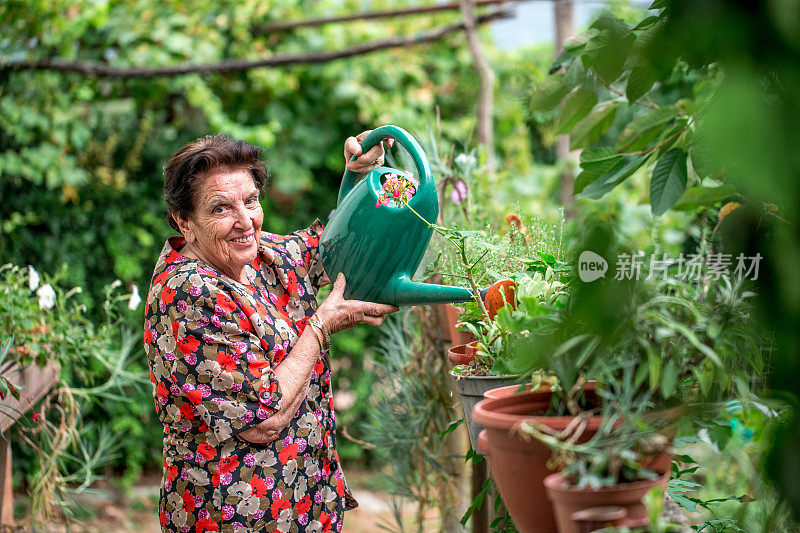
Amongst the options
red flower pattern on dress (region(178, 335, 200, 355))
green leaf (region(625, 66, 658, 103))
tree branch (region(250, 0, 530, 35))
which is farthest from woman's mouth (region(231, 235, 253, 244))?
tree branch (region(250, 0, 530, 35))

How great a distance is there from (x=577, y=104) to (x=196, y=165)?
0.73 meters

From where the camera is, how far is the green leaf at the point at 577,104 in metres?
1.28

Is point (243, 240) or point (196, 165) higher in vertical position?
point (196, 165)

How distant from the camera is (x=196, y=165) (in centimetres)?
142

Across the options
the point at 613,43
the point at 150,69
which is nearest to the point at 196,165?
the point at 613,43

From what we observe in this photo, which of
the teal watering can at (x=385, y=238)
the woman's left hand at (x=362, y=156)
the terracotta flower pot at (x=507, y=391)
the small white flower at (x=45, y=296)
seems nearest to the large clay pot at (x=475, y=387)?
the terracotta flower pot at (x=507, y=391)

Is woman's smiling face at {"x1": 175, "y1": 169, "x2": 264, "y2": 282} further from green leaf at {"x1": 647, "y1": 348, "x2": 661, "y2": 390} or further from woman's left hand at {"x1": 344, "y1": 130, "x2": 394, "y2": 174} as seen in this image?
green leaf at {"x1": 647, "y1": 348, "x2": 661, "y2": 390}

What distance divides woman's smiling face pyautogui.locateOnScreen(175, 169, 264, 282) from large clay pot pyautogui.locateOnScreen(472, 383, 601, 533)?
2.43 feet

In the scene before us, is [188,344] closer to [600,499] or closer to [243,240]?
[243,240]

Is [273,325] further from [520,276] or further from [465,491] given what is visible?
[465,491]

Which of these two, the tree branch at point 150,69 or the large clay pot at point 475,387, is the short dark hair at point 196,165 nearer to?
the large clay pot at point 475,387

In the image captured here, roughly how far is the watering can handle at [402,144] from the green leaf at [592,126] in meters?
0.39

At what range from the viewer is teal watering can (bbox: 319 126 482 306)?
135 cm

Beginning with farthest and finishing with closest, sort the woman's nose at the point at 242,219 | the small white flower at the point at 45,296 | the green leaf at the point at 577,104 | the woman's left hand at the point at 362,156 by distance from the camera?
the small white flower at the point at 45,296 → the woman's left hand at the point at 362,156 → the woman's nose at the point at 242,219 → the green leaf at the point at 577,104
